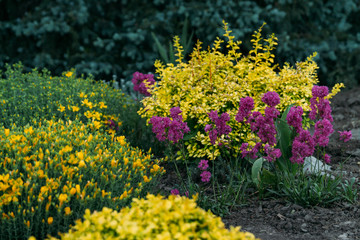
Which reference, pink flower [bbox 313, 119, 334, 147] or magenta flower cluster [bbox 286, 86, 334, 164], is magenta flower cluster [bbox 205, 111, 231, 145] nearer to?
magenta flower cluster [bbox 286, 86, 334, 164]

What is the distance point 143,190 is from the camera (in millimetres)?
3219

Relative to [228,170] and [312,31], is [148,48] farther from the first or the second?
[228,170]

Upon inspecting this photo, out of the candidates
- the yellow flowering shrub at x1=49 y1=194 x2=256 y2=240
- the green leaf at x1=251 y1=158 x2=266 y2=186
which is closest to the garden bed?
the green leaf at x1=251 y1=158 x2=266 y2=186

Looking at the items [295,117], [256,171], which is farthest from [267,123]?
[256,171]

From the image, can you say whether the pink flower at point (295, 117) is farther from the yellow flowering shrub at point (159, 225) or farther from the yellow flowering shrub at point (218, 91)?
the yellow flowering shrub at point (159, 225)

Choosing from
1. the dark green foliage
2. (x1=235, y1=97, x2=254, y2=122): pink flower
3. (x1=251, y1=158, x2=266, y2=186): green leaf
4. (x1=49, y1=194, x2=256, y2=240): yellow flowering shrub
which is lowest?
(x1=251, y1=158, x2=266, y2=186): green leaf

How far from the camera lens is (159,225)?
206 centimetres

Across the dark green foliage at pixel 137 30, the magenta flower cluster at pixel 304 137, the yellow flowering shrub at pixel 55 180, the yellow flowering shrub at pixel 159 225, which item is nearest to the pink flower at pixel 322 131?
the magenta flower cluster at pixel 304 137

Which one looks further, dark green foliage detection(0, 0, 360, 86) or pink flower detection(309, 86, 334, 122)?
dark green foliage detection(0, 0, 360, 86)

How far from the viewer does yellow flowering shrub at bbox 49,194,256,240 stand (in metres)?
1.95

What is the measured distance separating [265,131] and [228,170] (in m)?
1.05

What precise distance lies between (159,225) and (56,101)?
286 cm

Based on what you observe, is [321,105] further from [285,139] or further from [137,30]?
[137,30]

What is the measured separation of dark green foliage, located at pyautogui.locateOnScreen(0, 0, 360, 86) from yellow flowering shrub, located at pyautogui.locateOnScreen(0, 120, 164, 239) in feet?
15.0
